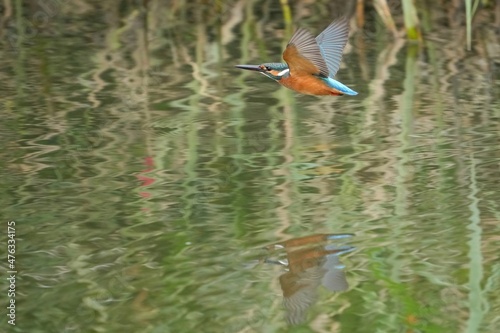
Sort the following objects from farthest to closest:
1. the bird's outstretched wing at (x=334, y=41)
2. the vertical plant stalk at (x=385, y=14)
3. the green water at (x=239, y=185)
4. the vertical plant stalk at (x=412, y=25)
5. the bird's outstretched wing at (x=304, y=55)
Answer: the vertical plant stalk at (x=385, y=14), the vertical plant stalk at (x=412, y=25), the bird's outstretched wing at (x=334, y=41), the bird's outstretched wing at (x=304, y=55), the green water at (x=239, y=185)

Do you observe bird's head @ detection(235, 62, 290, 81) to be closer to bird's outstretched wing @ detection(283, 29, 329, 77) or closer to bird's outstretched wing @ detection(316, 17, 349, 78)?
bird's outstretched wing @ detection(283, 29, 329, 77)

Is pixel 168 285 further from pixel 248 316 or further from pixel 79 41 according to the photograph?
pixel 79 41

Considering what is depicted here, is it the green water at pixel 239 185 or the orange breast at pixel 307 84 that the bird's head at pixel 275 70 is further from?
the green water at pixel 239 185

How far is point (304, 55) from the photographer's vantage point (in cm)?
374

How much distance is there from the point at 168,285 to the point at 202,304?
167 mm

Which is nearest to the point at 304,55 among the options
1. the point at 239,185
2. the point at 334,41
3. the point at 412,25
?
the point at 334,41

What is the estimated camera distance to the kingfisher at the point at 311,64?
3.71m

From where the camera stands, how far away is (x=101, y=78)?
6012mm

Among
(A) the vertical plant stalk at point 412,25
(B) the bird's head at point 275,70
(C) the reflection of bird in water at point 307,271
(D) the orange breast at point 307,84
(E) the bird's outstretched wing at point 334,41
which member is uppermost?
(E) the bird's outstretched wing at point 334,41

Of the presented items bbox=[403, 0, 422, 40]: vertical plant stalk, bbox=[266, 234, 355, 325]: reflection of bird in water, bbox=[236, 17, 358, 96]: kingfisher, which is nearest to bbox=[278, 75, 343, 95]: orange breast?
bbox=[236, 17, 358, 96]: kingfisher

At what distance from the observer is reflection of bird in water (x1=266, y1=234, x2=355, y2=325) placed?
316cm

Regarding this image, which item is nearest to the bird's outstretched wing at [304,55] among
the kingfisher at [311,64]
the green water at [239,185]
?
the kingfisher at [311,64]

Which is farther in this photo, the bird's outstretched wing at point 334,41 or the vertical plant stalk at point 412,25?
the vertical plant stalk at point 412,25

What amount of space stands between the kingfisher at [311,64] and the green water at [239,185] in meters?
0.40
